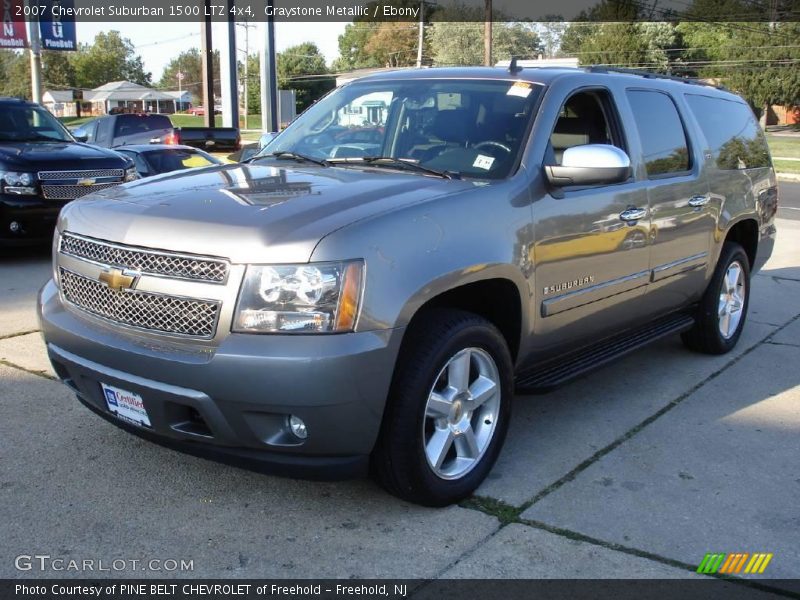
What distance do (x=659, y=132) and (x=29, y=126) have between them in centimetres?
811

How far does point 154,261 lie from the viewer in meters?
3.21

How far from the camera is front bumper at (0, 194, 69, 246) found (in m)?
8.65

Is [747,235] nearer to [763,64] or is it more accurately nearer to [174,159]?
[174,159]

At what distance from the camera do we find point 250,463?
10.4ft

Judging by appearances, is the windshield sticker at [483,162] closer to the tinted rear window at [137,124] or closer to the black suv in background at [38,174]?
the black suv in background at [38,174]

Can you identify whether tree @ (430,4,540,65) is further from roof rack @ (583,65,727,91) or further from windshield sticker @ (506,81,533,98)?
windshield sticker @ (506,81,533,98)

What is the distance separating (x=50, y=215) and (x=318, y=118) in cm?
512

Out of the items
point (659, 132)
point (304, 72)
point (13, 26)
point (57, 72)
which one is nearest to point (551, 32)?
point (304, 72)

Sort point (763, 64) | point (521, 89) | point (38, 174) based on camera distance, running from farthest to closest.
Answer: point (763, 64)
point (38, 174)
point (521, 89)

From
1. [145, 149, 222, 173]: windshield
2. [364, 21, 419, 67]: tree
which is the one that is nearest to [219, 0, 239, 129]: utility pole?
[145, 149, 222, 173]: windshield

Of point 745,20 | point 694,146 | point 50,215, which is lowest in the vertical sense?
point 50,215

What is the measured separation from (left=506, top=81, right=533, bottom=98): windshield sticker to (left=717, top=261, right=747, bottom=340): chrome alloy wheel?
2.44m

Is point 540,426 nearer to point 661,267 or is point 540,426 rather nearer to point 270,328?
point 661,267
